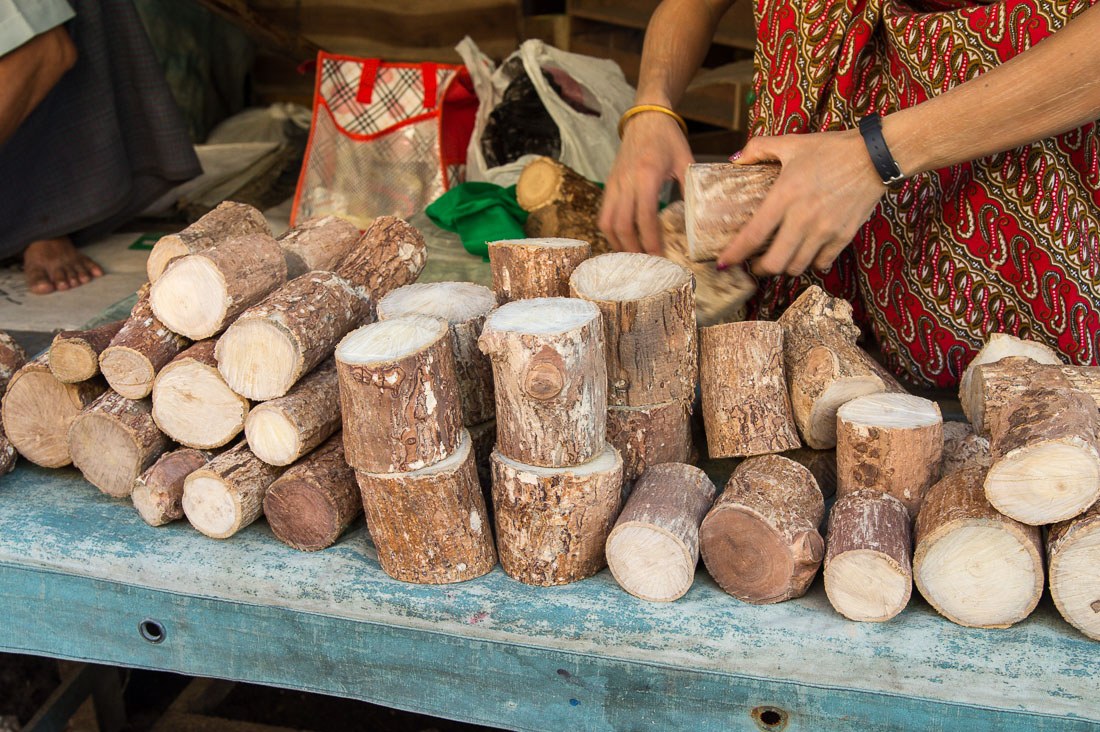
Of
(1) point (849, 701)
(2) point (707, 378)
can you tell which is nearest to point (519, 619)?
Answer: (1) point (849, 701)

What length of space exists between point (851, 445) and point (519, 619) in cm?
65

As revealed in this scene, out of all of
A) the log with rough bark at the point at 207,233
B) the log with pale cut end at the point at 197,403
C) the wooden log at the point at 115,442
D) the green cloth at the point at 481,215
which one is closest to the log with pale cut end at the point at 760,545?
the log with pale cut end at the point at 197,403

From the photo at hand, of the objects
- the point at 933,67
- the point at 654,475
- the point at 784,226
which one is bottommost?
the point at 654,475

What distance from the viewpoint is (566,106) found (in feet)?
11.6

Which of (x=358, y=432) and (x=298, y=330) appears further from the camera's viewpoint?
(x=298, y=330)

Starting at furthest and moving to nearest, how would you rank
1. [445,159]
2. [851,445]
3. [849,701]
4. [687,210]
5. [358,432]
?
[445,159], [687,210], [851,445], [358,432], [849,701]

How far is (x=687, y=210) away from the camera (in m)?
1.75

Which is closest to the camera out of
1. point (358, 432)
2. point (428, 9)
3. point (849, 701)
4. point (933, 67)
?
point (849, 701)

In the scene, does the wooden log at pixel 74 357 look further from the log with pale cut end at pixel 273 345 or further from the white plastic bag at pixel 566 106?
the white plastic bag at pixel 566 106

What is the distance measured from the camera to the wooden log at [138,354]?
1722mm

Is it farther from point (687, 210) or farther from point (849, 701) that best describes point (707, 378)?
point (849, 701)

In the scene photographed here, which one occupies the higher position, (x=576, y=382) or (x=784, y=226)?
(x=784, y=226)

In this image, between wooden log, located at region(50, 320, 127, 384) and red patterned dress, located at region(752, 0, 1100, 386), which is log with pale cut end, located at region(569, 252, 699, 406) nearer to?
red patterned dress, located at region(752, 0, 1100, 386)

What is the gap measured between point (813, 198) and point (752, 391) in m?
0.37
